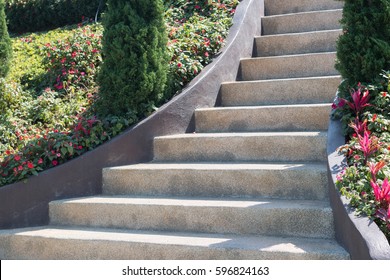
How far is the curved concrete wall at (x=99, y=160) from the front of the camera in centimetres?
426

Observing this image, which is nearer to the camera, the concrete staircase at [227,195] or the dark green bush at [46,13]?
the concrete staircase at [227,195]

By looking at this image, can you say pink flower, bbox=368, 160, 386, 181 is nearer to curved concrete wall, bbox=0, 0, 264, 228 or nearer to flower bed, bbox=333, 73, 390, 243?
flower bed, bbox=333, 73, 390, 243

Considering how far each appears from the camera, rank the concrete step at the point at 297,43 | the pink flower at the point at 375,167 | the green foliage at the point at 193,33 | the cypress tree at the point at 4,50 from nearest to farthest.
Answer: the pink flower at the point at 375,167, the green foliage at the point at 193,33, the cypress tree at the point at 4,50, the concrete step at the point at 297,43

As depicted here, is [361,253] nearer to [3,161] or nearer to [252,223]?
[252,223]

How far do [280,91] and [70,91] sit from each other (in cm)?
226

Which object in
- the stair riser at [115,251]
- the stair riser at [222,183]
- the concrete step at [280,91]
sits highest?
the concrete step at [280,91]

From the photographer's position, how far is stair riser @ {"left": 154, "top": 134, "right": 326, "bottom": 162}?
4051mm

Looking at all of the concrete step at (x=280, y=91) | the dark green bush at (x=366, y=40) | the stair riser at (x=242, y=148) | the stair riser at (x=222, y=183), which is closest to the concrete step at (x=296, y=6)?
the concrete step at (x=280, y=91)

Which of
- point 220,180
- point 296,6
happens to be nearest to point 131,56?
point 220,180

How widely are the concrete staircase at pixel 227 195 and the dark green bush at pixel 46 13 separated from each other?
3.91m

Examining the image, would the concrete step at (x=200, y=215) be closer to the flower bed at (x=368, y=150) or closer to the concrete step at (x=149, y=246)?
the concrete step at (x=149, y=246)

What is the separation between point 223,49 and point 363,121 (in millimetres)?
2397
